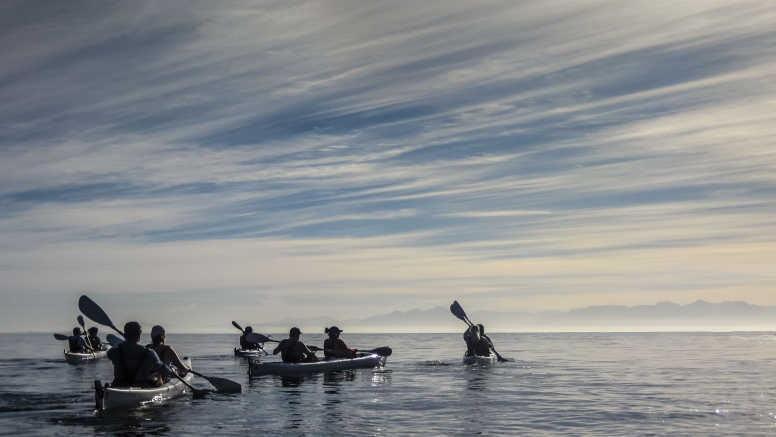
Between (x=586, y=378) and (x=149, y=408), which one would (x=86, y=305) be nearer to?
(x=149, y=408)

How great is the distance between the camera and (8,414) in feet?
60.3

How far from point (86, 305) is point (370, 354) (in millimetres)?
14914

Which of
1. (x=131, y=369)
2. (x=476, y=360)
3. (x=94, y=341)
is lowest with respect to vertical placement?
(x=476, y=360)

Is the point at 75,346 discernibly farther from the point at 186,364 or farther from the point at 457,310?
the point at 457,310

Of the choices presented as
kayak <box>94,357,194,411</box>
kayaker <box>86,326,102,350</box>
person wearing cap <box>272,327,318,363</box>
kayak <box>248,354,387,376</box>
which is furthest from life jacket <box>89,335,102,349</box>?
kayak <box>94,357,194,411</box>

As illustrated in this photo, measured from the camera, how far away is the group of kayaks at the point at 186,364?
673 inches

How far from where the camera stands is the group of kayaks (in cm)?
1709

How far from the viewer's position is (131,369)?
1798 centimetres

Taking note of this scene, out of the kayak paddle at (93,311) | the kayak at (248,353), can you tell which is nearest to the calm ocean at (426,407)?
the kayak paddle at (93,311)

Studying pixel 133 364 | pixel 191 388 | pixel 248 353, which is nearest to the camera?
pixel 133 364

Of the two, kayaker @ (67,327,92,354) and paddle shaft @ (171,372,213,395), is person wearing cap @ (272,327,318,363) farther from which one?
kayaker @ (67,327,92,354)

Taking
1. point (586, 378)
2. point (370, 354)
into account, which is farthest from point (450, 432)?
point (370, 354)

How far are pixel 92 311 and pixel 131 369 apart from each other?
4907 millimetres

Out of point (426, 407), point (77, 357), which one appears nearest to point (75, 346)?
point (77, 357)
